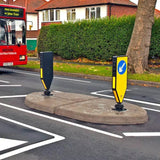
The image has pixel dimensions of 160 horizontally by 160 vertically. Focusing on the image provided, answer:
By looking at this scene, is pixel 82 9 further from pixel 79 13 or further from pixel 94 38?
pixel 94 38

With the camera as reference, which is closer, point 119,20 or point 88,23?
point 119,20

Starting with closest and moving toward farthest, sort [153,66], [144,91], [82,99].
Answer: [82,99]
[144,91]
[153,66]

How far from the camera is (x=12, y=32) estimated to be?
622 inches

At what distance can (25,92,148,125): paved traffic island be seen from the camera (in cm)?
675

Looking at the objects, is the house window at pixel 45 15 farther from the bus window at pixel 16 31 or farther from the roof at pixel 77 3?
the bus window at pixel 16 31

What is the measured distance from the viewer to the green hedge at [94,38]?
21.9 metres

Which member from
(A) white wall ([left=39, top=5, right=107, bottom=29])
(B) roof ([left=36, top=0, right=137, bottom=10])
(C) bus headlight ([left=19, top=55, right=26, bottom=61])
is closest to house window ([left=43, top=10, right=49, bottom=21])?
(B) roof ([left=36, top=0, right=137, bottom=10])

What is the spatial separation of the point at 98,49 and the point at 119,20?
268cm

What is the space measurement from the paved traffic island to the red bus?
739 cm

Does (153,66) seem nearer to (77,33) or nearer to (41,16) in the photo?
(77,33)

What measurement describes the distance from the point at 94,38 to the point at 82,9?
1848 centimetres

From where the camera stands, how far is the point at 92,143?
545cm

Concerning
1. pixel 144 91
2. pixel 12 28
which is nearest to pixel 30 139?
pixel 144 91

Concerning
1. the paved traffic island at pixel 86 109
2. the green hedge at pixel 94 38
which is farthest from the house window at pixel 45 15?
the paved traffic island at pixel 86 109
